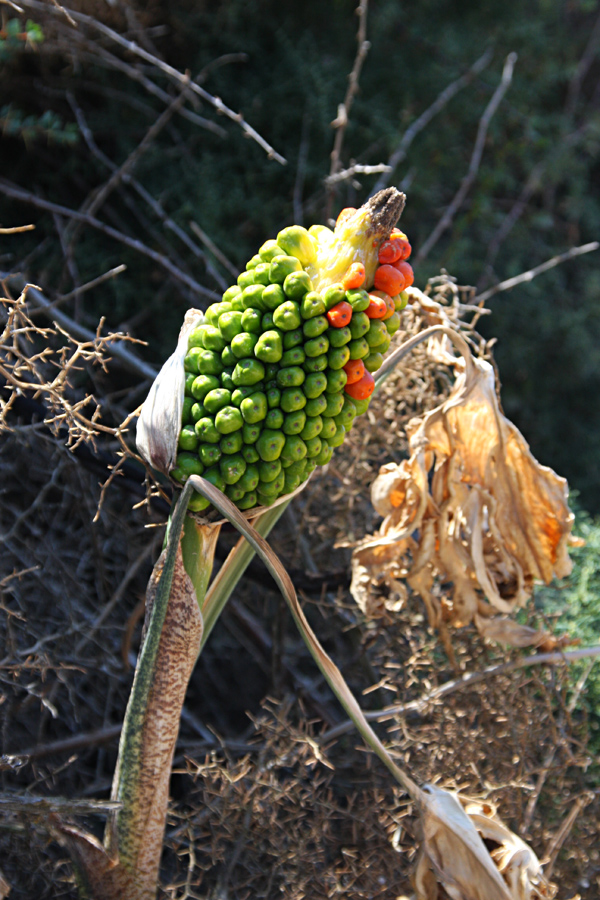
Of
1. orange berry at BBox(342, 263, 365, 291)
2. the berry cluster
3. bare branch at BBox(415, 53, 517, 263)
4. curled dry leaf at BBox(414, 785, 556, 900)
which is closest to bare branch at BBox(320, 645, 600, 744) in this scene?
curled dry leaf at BBox(414, 785, 556, 900)

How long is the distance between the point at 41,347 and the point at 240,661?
1055mm

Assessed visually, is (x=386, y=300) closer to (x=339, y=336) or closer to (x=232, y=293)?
(x=339, y=336)

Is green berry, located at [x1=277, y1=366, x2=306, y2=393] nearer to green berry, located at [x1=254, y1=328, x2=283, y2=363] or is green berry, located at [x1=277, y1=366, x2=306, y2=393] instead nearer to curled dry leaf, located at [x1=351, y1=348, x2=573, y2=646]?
green berry, located at [x1=254, y1=328, x2=283, y2=363]

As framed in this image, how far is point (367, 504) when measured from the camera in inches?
73.6

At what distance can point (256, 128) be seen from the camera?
7.65 ft

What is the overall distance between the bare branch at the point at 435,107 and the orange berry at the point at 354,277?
4.12 ft

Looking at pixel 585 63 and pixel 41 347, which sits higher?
pixel 585 63

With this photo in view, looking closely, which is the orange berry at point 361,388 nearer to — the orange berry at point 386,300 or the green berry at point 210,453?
the orange berry at point 386,300

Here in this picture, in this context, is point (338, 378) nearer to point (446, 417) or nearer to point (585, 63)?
point (446, 417)

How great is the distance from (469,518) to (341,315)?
24.7 inches

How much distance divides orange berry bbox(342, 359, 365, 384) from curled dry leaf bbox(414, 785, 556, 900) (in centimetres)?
73

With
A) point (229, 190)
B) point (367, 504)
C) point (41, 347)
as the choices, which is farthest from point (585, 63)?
point (41, 347)

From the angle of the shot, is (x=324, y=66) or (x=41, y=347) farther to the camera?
(x=324, y=66)

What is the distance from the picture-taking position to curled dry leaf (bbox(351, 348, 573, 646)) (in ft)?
4.82
